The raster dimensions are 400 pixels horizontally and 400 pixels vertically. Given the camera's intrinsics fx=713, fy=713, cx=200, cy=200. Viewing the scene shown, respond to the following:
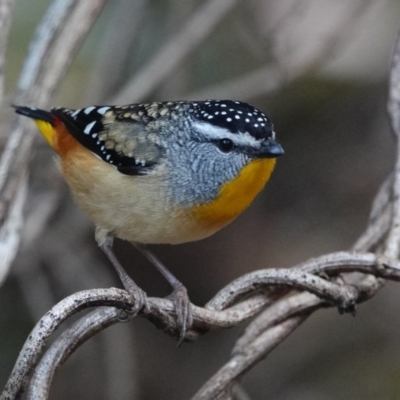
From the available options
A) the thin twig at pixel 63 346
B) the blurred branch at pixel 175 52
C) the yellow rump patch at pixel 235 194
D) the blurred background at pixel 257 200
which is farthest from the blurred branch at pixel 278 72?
the thin twig at pixel 63 346

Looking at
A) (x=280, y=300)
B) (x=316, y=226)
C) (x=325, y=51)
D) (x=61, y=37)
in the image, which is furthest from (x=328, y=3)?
(x=280, y=300)

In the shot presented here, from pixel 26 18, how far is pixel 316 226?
200 centimetres

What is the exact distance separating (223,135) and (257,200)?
2.07 m

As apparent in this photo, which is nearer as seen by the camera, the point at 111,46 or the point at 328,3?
the point at 111,46

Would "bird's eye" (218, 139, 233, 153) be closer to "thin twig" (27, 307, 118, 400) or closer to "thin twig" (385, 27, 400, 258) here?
"thin twig" (385, 27, 400, 258)

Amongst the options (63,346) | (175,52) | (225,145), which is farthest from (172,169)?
(175,52)

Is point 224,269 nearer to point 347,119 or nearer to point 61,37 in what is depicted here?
point 347,119

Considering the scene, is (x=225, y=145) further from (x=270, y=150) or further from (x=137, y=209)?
(x=137, y=209)

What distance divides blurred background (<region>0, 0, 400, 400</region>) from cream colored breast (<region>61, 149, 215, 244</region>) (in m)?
0.72

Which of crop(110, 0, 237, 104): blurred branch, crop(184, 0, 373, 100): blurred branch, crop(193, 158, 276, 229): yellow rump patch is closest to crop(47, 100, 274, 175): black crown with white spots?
crop(193, 158, 276, 229): yellow rump patch

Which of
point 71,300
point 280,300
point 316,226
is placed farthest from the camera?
point 316,226

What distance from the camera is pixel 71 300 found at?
1.36 meters

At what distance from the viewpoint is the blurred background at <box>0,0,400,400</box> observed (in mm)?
3396

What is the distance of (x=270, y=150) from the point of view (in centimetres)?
212
